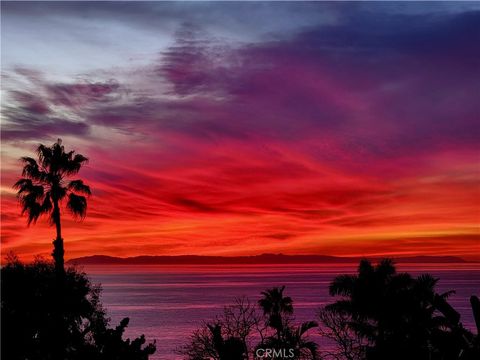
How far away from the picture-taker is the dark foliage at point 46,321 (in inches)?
1065

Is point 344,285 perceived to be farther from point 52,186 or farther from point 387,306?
point 52,186

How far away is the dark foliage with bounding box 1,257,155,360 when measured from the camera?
27.1 metres

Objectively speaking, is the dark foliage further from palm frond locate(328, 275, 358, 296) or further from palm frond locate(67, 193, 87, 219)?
palm frond locate(328, 275, 358, 296)

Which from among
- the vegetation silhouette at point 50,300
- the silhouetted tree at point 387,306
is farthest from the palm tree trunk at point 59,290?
the silhouetted tree at point 387,306

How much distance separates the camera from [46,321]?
30.8 m

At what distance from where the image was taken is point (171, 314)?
174m

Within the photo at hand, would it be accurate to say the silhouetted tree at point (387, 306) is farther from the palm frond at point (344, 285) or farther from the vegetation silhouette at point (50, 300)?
the vegetation silhouette at point (50, 300)

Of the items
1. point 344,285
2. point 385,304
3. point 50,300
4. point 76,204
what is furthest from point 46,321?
point 385,304

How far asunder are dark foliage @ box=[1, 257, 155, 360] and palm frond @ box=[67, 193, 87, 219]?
3859mm

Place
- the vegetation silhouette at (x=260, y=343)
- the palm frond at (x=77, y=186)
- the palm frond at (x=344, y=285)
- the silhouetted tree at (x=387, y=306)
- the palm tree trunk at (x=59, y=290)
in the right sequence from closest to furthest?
the silhouetted tree at (x=387, y=306) → the palm tree trunk at (x=59, y=290) → the vegetation silhouette at (x=260, y=343) → the palm frond at (x=77, y=186) → the palm frond at (x=344, y=285)

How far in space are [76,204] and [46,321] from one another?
626 centimetres

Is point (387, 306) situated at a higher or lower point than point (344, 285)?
lower

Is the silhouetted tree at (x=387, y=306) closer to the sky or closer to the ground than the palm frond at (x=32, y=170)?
closer to the ground

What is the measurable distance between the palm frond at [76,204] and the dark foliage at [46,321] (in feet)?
12.7
